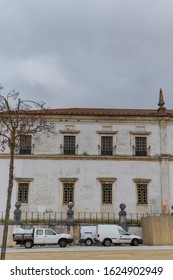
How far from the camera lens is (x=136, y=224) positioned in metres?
29.2

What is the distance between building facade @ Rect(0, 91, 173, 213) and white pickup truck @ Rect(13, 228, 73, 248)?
7.51 meters

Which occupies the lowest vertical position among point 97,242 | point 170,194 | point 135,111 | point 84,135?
point 97,242

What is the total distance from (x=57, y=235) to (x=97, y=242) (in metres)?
3.06

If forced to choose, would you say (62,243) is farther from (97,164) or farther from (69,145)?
(69,145)

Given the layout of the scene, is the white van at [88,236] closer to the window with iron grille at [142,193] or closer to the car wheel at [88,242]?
the car wheel at [88,242]

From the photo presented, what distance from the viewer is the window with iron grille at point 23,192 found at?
32.8 meters

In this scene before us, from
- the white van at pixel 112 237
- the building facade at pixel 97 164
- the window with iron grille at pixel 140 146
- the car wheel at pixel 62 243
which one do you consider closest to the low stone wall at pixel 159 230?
the white van at pixel 112 237

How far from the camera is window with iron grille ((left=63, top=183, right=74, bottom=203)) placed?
33.0m

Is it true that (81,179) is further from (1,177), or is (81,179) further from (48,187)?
(1,177)

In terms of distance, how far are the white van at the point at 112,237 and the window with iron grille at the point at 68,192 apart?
24.7 feet

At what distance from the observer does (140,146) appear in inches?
1351

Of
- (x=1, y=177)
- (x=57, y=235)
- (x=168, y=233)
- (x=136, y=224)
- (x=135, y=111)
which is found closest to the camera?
(x=57, y=235)
